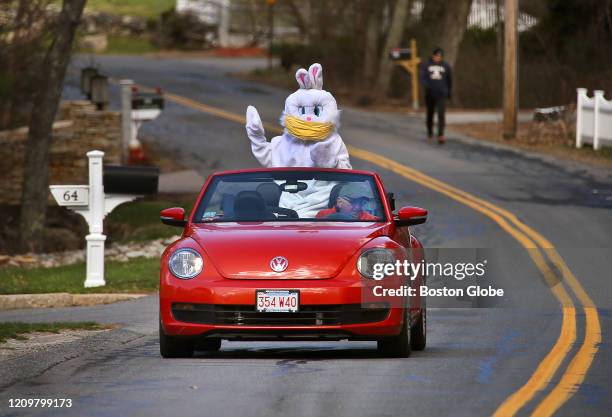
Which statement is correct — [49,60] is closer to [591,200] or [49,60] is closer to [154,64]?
[591,200]

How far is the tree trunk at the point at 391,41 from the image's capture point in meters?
47.9

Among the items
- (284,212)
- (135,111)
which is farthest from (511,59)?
(284,212)

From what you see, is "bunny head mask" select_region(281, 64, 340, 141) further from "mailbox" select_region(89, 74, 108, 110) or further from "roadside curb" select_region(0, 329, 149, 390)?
"mailbox" select_region(89, 74, 108, 110)

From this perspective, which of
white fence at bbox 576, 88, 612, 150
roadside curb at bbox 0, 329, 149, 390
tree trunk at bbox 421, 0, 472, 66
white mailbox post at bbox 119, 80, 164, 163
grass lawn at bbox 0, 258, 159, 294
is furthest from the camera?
tree trunk at bbox 421, 0, 472, 66

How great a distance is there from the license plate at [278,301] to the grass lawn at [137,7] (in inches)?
2526

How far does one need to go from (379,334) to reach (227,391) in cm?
175

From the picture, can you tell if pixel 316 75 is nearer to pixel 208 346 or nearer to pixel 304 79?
pixel 304 79

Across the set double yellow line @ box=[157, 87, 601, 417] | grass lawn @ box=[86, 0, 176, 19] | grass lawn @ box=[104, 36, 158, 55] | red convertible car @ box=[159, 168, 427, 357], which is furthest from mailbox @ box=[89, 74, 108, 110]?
grass lawn @ box=[86, 0, 176, 19]

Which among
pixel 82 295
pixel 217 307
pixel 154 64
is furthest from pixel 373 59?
pixel 217 307

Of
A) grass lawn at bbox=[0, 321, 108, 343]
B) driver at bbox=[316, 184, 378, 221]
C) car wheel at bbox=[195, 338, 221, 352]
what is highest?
driver at bbox=[316, 184, 378, 221]

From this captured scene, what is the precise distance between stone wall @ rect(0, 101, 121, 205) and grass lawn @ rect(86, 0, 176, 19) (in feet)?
135

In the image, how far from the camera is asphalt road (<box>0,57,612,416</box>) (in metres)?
9.61

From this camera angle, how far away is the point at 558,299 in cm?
1639

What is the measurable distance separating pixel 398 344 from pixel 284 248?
3.66 feet
